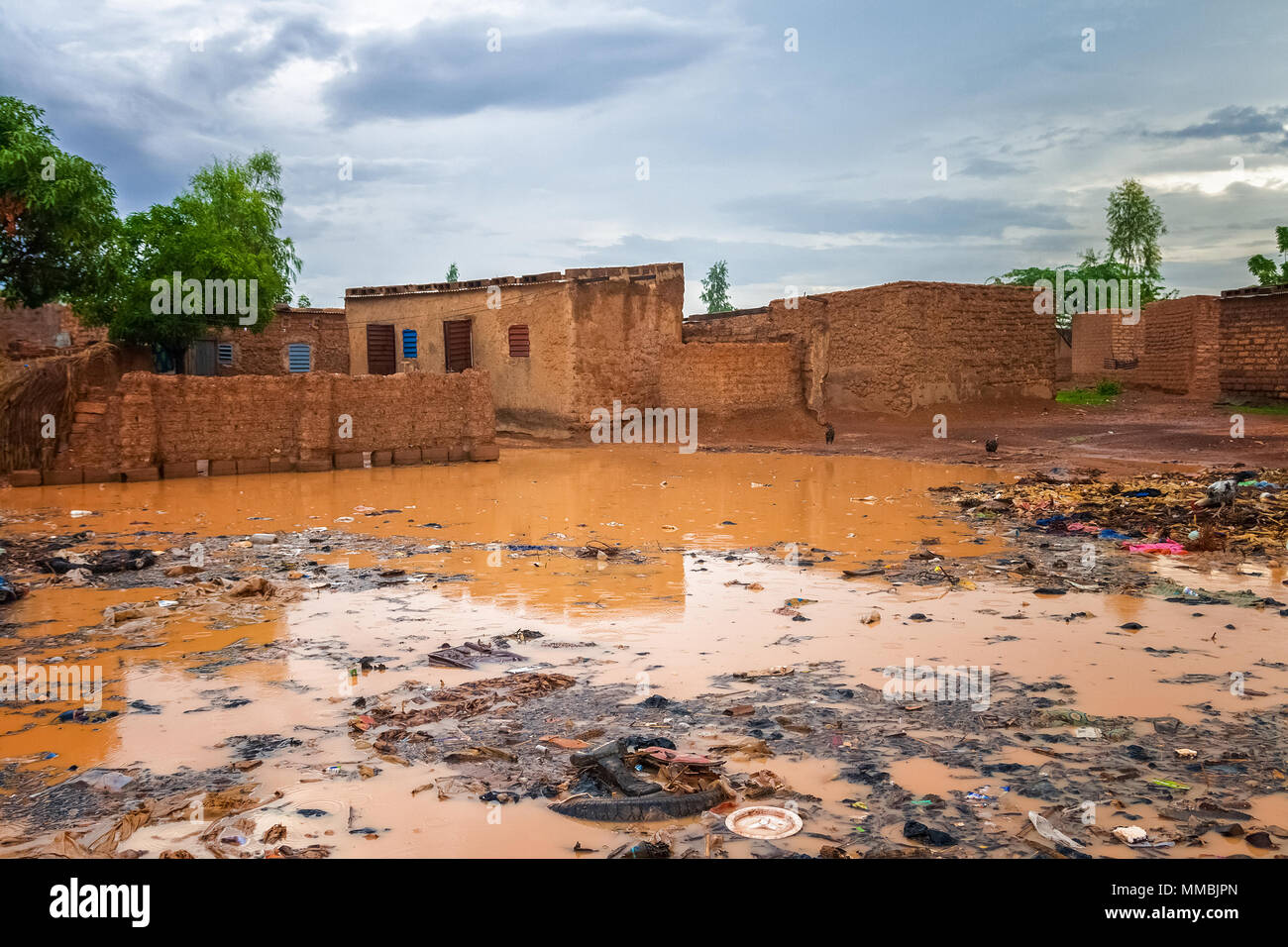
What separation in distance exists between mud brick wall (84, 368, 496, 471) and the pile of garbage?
869 cm

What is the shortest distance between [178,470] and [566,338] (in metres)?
8.55

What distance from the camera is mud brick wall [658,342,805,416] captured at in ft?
64.0

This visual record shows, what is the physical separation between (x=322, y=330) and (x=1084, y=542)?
25121mm

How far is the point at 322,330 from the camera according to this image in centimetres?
2869

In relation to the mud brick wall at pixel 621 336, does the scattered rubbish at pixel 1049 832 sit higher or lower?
lower

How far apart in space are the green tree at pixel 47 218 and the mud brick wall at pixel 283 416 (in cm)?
399

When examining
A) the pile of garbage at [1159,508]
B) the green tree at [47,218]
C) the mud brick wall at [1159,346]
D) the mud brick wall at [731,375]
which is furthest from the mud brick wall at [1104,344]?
the green tree at [47,218]

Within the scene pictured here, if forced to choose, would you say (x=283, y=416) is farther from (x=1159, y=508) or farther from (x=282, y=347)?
(x=282, y=347)

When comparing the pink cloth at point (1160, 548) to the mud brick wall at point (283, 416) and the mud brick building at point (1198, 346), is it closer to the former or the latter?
the mud brick wall at point (283, 416)

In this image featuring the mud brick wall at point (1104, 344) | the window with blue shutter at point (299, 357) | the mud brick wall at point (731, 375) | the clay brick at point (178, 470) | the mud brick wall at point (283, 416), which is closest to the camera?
the mud brick wall at point (283, 416)

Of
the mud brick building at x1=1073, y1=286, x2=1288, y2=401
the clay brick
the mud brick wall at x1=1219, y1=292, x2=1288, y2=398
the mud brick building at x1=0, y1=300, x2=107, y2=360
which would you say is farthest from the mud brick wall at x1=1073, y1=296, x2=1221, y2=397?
the mud brick building at x1=0, y1=300, x2=107, y2=360

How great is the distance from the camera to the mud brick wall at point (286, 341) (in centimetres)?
2702
